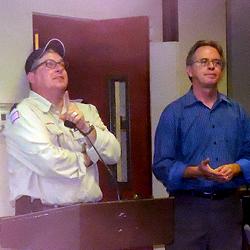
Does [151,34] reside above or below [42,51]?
above

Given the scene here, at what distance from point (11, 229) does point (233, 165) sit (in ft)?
4.25

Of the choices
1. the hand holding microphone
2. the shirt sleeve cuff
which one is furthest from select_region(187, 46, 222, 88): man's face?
the hand holding microphone

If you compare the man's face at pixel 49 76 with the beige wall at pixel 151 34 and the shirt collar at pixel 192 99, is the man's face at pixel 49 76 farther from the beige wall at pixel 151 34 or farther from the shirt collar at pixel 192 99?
the shirt collar at pixel 192 99

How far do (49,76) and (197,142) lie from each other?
778mm

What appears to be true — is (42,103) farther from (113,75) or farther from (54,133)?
(113,75)

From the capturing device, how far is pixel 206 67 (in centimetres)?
296

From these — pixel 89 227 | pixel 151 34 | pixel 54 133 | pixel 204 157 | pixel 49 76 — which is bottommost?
pixel 89 227

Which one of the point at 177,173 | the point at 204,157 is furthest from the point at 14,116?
the point at 204,157

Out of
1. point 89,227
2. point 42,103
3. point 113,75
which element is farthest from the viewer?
point 113,75

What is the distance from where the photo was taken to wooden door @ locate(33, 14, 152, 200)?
3.68m

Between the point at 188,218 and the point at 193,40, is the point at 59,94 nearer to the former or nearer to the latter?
the point at 188,218

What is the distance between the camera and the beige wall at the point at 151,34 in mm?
3318

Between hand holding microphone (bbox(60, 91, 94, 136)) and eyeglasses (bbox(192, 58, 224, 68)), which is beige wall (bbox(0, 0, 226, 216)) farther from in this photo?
eyeglasses (bbox(192, 58, 224, 68))

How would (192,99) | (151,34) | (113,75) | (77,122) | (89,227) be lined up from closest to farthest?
1. (89,227)
2. (77,122)
3. (192,99)
4. (113,75)
5. (151,34)
